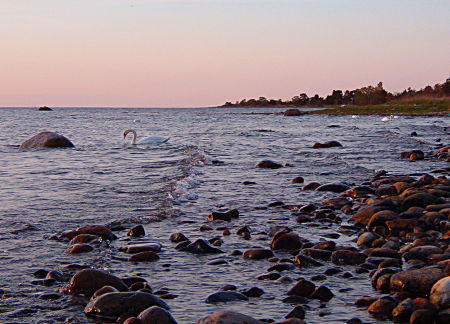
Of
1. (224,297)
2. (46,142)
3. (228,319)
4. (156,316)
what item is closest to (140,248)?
(224,297)

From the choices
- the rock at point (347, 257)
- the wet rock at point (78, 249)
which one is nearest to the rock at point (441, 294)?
the rock at point (347, 257)

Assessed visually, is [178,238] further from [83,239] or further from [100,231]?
[83,239]

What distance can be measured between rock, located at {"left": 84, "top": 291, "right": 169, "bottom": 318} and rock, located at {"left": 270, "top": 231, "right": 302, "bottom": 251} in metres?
2.69

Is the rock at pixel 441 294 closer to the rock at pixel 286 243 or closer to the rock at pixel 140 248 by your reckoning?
the rock at pixel 286 243

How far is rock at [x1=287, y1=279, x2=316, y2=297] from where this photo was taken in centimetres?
593

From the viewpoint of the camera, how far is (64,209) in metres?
10.9

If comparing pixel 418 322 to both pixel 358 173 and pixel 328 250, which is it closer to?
pixel 328 250

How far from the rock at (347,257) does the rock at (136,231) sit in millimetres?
2953

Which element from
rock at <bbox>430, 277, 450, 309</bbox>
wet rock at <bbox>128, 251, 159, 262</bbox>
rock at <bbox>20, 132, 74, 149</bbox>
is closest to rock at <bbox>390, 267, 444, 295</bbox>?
rock at <bbox>430, 277, 450, 309</bbox>

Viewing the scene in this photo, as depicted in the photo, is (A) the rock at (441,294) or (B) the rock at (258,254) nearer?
(A) the rock at (441,294)

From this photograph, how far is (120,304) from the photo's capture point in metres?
5.43

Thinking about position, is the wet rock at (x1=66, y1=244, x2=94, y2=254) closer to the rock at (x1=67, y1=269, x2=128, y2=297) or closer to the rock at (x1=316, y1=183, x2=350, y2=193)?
the rock at (x1=67, y1=269, x2=128, y2=297)

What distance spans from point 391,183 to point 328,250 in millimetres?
6531

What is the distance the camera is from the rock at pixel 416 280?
586cm
